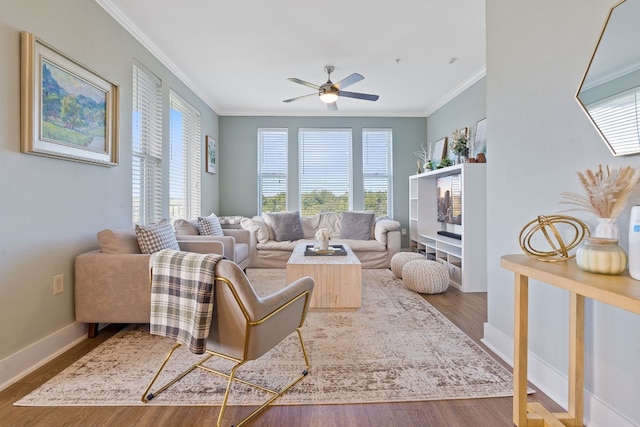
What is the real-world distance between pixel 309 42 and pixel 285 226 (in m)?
2.78

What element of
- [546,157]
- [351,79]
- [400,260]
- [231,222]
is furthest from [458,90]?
[231,222]

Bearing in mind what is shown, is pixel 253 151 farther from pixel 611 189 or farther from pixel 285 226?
pixel 611 189

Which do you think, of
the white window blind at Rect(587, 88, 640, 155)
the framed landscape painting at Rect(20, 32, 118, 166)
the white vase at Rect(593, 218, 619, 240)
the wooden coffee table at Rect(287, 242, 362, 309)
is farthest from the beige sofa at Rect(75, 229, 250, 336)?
the white window blind at Rect(587, 88, 640, 155)

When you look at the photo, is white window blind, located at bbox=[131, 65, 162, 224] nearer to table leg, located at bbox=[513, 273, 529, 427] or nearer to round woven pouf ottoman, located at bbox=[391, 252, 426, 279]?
round woven pouf ottoman, located at bbox=[391, 252, 426, 279]

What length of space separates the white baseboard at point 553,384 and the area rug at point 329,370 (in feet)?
0.40

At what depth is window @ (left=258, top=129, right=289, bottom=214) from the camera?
232 inches

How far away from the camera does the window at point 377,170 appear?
5.95m

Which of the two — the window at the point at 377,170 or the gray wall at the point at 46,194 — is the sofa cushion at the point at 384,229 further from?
the gray wall at the point at 46,194

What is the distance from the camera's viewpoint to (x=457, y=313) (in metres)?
2.93

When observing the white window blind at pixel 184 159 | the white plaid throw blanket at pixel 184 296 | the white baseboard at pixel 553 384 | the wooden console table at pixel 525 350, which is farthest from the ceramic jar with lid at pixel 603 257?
the white window blind at pixel 184 159

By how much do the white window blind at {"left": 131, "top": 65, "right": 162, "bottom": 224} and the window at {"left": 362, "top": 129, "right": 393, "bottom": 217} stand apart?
362 centimetres

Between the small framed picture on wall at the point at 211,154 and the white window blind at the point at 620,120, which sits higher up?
the small framed picture on wall at the point at 211,154

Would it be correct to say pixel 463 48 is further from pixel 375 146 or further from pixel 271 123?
pixel 271 123

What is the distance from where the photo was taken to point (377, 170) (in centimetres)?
598
